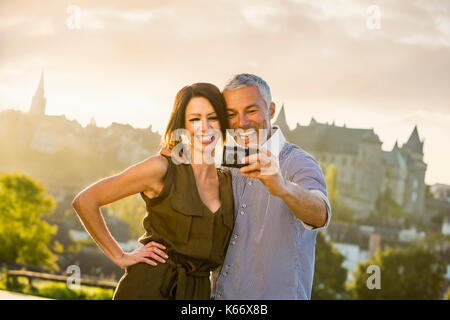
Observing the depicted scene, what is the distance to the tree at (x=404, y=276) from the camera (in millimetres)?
40028

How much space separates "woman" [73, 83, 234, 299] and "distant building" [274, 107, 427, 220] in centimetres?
5603

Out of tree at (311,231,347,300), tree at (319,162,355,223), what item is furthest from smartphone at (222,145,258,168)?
tree at (319,162,355,223)

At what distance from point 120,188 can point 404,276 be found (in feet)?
143

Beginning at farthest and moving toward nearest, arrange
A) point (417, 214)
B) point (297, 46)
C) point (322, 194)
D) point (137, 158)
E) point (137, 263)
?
point (297, 46)
point (417, 214)
point (137, 158)
point (137, 263)
point (322, 194)

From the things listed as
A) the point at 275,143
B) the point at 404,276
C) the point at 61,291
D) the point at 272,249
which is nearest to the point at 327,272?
the point at 404,276

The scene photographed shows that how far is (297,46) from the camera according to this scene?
6347 cm

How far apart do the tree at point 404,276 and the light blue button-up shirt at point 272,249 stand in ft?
127

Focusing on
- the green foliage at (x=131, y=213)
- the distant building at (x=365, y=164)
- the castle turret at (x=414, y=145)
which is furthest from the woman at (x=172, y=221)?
the castle turret at (x=414, y=145)

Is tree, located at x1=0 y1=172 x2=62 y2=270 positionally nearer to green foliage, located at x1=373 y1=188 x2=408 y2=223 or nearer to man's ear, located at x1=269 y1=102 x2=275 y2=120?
green foliage, located at x1=373 y1=188 x2=408 y2=223

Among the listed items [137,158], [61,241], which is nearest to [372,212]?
[137,158]

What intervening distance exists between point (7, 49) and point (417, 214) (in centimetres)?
4676

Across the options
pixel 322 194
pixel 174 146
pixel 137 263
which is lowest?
pixel 137 263

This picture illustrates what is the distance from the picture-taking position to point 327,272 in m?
38.4
